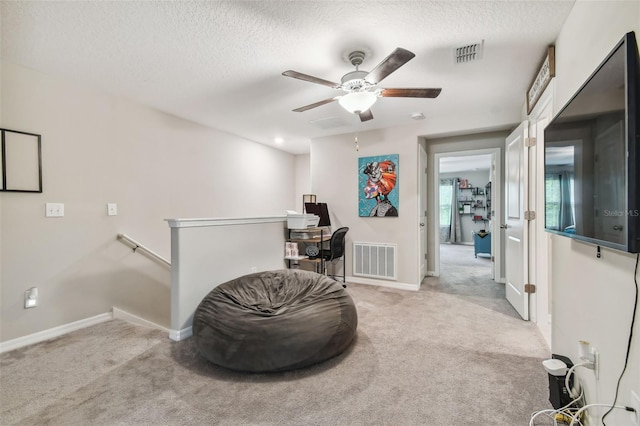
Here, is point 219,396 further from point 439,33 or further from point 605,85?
point 439,33

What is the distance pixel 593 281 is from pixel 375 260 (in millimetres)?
2987

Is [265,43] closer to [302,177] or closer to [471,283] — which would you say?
[302,177]

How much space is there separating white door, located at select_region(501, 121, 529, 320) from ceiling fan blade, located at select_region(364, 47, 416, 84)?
1832mm

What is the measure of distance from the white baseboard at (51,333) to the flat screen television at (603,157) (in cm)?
394

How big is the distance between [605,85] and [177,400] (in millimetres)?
2598

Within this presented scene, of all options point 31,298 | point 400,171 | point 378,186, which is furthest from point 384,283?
point 31,298

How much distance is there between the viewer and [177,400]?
1.65 meters

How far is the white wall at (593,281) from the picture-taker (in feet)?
3.53

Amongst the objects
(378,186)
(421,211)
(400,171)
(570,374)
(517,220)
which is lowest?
(570,374)

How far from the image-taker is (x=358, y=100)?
224 cm

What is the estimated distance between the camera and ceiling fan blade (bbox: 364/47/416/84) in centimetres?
168

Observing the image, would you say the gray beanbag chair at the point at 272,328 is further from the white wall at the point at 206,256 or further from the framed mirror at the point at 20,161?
the framed mirror at the point at 20,161

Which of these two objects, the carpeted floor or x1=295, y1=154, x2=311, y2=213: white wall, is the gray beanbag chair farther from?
x1=295, y1=154, x2=311, y2=213: white wall

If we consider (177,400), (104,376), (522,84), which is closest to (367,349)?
(177,400)
